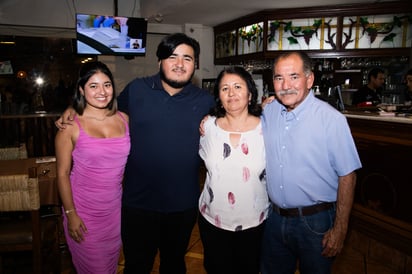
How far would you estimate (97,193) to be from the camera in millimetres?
1743

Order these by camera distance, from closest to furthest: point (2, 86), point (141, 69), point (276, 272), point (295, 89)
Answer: point (295, 89), point (276, 272), point (2, 86), point (141, 69)

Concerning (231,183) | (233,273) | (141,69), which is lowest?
(233,273)

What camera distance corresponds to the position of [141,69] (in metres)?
6.60

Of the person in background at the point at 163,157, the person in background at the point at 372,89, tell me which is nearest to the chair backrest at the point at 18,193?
the person in background at the point at 163,157

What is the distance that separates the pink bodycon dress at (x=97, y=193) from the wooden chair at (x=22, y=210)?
0.42 metres

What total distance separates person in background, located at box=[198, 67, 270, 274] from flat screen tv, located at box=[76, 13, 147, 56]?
142 inches

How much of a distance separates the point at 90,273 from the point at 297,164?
4.24ft

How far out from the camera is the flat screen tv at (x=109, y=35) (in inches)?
184

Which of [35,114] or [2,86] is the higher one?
[2,86]

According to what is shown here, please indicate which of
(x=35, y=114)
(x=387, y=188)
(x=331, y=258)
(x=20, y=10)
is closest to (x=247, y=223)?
(x=331, y=258)

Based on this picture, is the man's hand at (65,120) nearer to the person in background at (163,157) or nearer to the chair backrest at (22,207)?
the person in background at (163,157)

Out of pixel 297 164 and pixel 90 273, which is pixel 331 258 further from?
pixel 90 273

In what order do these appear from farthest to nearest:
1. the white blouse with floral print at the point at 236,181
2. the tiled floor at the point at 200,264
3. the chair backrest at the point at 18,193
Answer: the tiled floor at the point at 200,264 → the chair backrest at the point at 18,193 → the white blouse with floral print at the point at 236,181

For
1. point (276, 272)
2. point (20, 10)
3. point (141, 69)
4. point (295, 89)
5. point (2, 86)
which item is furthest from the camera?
point (141, 69)
